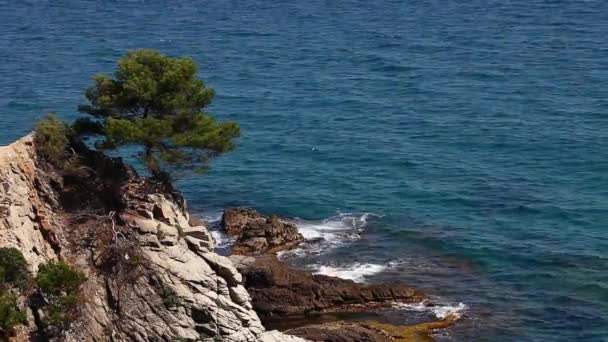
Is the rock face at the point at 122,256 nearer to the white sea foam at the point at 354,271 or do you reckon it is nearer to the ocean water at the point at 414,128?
the ocean water at the point at 414,128

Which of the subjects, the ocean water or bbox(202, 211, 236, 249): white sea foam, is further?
bbox(202, 211, 236, 249): white sea foam

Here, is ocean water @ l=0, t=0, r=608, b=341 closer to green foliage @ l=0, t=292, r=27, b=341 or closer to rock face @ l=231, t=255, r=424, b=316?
rock face @ l=231, t=255, r=424, b=316

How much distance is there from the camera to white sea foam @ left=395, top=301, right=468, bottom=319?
7681cm

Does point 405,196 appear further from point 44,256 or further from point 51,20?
point 51,20

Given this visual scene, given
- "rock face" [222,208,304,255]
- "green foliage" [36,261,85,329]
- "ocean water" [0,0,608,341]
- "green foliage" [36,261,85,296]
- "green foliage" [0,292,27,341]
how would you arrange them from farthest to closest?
"rock face" [222,208,304,255]
"ocean water" [0,0,608,341]
"green foliage" [36,261,85,329]
"green foliage" [36,261,85,296]
"green foliage" [0,292,27,341]

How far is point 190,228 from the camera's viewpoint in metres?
65.1

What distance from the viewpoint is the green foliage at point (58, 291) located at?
57.3 meters

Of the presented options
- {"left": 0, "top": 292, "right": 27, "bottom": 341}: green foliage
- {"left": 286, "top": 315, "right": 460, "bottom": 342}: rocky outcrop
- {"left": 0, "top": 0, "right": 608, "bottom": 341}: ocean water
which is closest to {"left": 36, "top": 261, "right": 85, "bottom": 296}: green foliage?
{"left": 0, "top": 292, "right": 27, "bottom": 341}: green foliage

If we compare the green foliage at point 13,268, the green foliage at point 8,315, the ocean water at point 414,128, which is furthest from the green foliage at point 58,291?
Result: the ocean water at point 414,128

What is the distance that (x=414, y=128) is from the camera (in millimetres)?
118438

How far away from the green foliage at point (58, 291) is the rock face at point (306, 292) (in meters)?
20.7

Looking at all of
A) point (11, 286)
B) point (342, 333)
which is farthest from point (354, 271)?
point (11, 286)

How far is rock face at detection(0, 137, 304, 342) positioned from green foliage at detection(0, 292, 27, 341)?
3283 millimetres

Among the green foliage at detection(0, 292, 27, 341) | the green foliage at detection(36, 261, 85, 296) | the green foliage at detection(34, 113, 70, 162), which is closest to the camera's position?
the green foliage at detection(0, 292, 27, 341)
